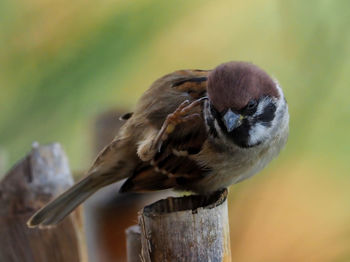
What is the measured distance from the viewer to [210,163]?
2.13 m

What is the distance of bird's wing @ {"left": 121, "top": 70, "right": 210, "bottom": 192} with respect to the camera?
6.84 feet

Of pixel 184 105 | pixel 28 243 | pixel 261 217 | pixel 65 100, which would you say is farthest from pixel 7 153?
pixel 184 105

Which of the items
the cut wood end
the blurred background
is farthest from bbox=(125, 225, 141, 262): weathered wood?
the blurred background

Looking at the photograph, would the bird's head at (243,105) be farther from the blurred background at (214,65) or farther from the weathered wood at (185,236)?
the blurred background at (214,65)

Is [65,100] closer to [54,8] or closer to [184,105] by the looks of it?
[54,8]

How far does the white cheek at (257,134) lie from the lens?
204 centimetres

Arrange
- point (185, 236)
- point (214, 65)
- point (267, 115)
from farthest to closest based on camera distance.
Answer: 1. point (214, 65)
2. point (267, 115)
3. point (185, 236)

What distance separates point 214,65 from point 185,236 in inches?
103

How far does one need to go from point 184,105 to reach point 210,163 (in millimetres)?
253

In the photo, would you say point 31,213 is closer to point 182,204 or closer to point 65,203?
point 65,203

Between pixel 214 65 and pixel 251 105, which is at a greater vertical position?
pixel 214 65

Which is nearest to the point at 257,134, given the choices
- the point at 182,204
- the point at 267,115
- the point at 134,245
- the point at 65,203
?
the point at 267,115

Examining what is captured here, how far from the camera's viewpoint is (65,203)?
7.10ft

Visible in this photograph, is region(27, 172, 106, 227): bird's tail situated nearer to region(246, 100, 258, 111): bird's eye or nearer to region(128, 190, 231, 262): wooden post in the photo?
region(128, 190, 231, 262): wooden post
